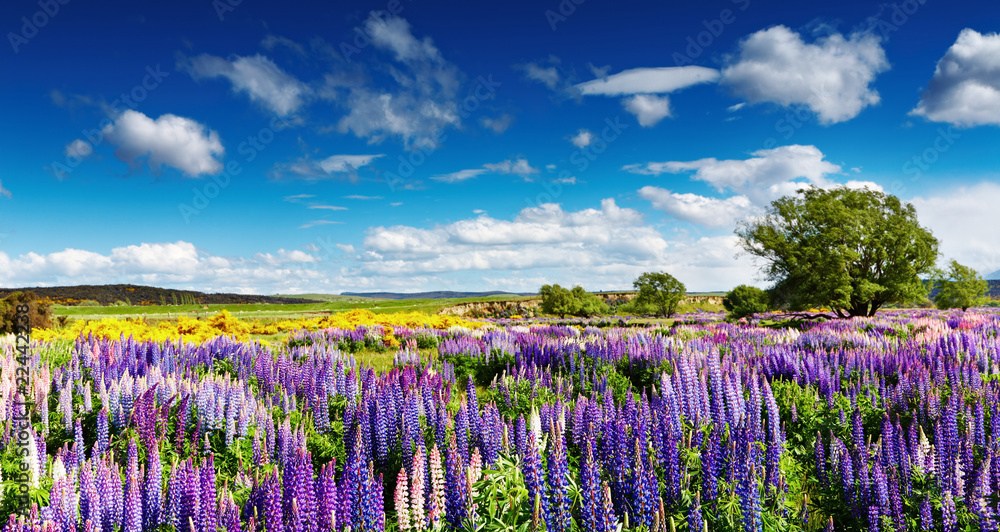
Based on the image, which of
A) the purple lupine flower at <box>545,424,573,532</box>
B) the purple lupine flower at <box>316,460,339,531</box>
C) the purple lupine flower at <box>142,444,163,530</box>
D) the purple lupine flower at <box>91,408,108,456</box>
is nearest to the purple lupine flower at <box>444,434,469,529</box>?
the purple lupine flower at <box>545,424,573,532</box>

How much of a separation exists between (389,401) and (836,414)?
5.84 m

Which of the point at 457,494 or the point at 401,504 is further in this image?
the point at 457,494

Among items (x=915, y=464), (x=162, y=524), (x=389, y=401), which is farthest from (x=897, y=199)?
(x=162, y=524)

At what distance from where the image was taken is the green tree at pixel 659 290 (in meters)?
51.9

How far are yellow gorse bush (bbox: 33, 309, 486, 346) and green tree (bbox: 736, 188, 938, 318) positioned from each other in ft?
68.2

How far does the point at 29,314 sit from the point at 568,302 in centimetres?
3633

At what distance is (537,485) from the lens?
3352mm

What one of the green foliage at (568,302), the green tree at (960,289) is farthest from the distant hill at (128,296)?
the green tree at (960,289)

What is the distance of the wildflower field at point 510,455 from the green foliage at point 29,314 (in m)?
14.7

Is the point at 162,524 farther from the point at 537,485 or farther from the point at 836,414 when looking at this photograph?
the point at 836,414

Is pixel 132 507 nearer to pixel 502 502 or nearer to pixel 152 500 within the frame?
pixel 152 500

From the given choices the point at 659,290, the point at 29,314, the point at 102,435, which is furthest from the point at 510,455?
the point at 659,290

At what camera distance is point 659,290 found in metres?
52.3

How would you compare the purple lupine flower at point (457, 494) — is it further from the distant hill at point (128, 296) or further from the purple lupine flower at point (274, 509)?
the distant hill at point (128, 296)
